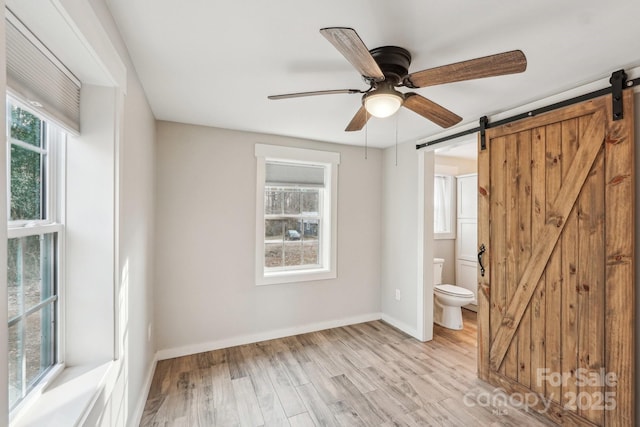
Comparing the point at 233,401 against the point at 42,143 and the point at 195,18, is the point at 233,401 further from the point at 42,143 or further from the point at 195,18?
the point at 195,18

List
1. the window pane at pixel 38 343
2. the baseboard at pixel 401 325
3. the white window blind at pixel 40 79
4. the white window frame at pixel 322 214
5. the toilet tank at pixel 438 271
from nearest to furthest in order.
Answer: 1. the white window blind at pixel 40 79
2. the window pane at pixel 38 343
3. the white window frame at pixel 322 214
4. the baseboard at pixel 401 325
5. the toilet tank at pixel 438 271

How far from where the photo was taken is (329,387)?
7.54 ft

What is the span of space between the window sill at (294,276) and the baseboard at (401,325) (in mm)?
928

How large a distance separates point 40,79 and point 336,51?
1.27 metres

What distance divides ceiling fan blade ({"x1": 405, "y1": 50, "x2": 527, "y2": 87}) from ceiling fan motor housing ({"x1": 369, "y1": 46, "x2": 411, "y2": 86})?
4.8 inches

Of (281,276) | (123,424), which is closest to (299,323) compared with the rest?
(281,276)

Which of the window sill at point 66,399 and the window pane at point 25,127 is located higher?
the window pane at point 25,127

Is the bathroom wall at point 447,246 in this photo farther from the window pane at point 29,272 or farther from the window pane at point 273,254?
the window pane at point 29,272

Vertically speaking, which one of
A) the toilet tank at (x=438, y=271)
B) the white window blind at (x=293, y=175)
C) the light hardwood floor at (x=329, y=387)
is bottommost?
the light hardwood floor at (x=329, y=387)

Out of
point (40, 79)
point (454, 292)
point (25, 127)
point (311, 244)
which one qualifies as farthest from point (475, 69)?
point (454, 292)

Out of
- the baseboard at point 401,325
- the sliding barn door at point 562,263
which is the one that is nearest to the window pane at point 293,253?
the baseboard at point 401,325

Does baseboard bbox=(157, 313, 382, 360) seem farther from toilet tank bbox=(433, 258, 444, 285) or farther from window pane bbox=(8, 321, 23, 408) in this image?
window pane bbox=(8, 321, 23, 408)

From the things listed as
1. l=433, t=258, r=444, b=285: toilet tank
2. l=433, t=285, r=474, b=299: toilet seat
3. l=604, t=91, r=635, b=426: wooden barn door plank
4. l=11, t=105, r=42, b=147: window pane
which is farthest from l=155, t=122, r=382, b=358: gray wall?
l=604, t=91, r=635, b=426: wooden barn door plank

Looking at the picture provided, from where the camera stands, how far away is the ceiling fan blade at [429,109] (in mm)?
1600
